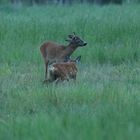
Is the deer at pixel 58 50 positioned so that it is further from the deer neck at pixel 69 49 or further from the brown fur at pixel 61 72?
the brown fur at pixel 61 72

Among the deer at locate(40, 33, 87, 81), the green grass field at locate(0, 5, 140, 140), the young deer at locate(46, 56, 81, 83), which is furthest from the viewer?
the deer at locate(40, 33, 87, 81)

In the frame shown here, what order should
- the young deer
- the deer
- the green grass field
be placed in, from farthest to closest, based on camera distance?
the deer → the young deer → the green grass field

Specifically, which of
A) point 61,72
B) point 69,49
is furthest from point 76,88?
point 69,49

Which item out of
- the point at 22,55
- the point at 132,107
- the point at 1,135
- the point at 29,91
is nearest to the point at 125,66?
the point at 22,55

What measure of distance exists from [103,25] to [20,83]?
738 centimetres

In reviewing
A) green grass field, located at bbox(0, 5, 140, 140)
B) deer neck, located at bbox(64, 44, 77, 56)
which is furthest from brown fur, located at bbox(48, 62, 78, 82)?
deer neck, located at bbox(64, 44, 77, 56)

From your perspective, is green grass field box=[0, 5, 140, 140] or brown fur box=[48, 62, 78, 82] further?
brown fur box=[48, 62, 78, 82]

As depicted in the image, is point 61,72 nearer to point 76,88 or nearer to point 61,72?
point 61,72

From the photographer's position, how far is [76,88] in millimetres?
10141

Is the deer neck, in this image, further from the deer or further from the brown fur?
the brown fur

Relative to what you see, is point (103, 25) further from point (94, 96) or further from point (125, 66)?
point (94, 96)

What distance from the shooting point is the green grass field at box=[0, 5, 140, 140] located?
666cm

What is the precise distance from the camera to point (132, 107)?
25.9 ft

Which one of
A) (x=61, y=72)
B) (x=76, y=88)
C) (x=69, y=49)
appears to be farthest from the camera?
(x=69, y=49)
